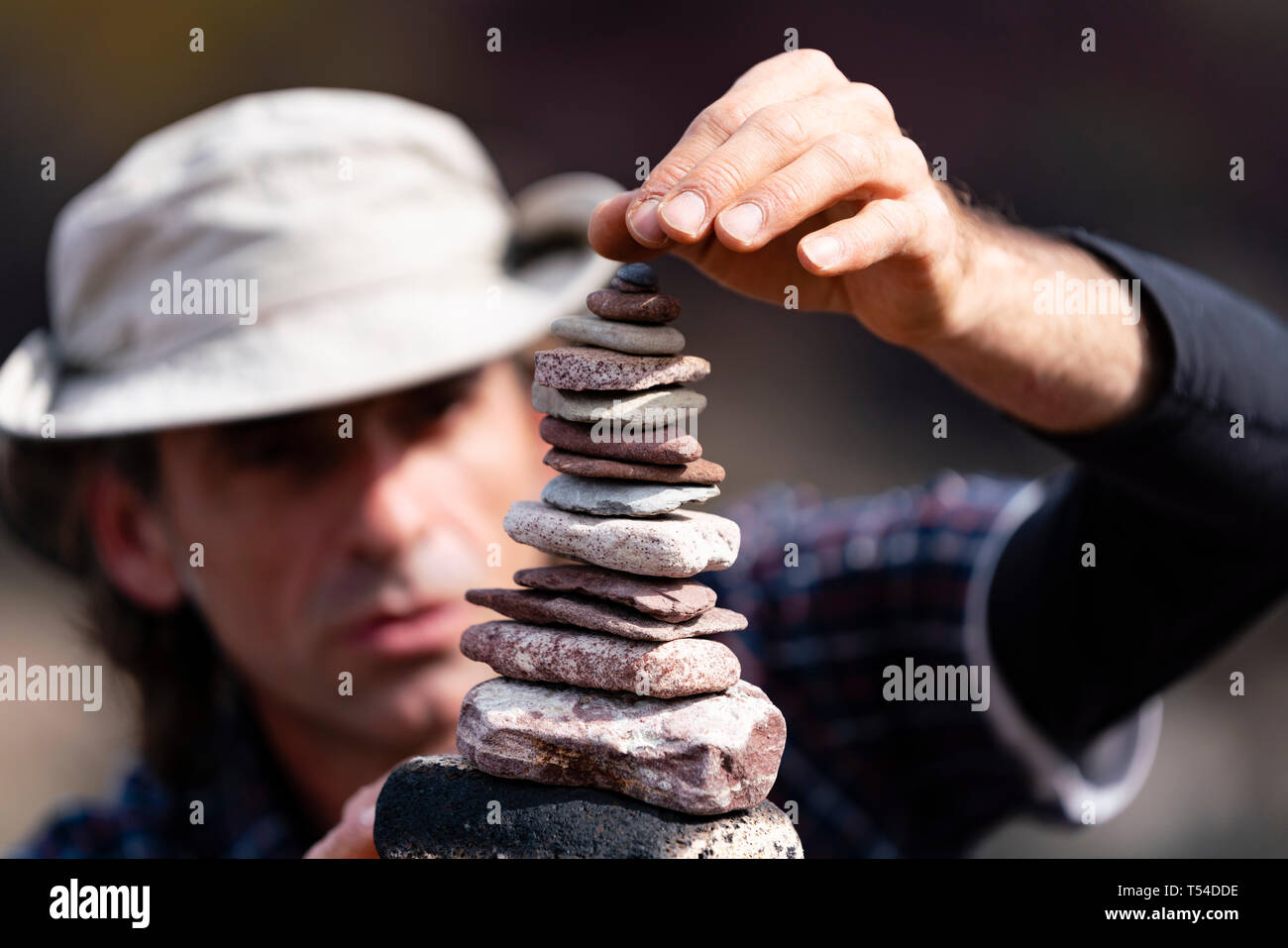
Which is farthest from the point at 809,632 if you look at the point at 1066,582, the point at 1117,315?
the point at 1117,315

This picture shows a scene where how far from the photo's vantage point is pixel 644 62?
8.00 metres

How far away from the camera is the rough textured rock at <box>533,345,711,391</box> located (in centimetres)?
230

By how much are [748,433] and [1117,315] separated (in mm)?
5538

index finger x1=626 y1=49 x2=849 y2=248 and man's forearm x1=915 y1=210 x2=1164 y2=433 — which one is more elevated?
index finger x1=626 y1=49 x2=849 y2=248

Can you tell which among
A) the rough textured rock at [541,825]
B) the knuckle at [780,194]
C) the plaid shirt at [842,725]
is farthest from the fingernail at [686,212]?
the plaid shirt at [842,725]

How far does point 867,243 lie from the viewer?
2240 millimetres

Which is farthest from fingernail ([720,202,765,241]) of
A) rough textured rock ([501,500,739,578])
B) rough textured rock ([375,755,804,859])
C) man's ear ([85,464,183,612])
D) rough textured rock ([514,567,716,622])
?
man's ear ([85,464,183,612])

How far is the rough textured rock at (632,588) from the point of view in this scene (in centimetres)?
231

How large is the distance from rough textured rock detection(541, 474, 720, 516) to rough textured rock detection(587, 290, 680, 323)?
0.36 metres

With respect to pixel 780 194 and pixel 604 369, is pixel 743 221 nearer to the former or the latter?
pixel 780 194

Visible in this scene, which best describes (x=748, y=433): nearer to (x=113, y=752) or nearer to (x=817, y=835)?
(x=817, y=835)

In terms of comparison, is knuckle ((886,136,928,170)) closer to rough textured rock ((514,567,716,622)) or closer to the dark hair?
rough textured rock ((514,567,716,622))

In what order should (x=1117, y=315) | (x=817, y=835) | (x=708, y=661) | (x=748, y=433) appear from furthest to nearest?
(x=748, y=433) < (x=817, y=835) < (x=1117, y=315) < (x=708, y=661)

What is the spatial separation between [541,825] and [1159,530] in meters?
2.60
